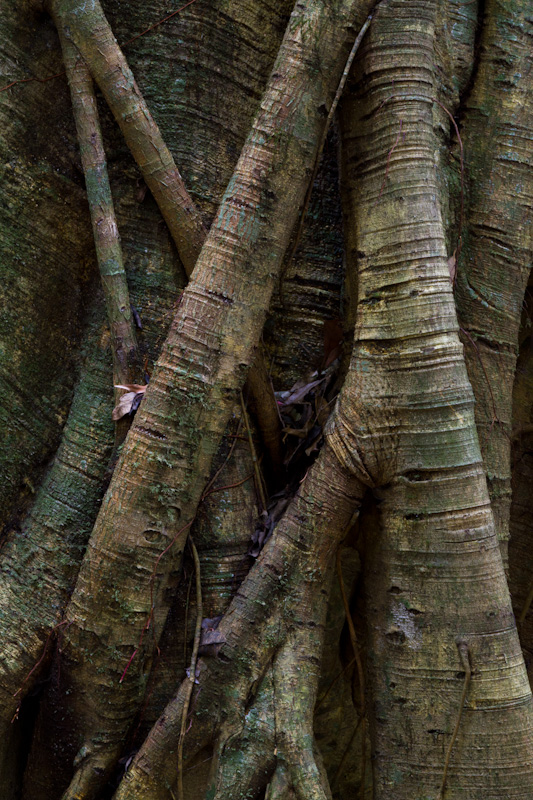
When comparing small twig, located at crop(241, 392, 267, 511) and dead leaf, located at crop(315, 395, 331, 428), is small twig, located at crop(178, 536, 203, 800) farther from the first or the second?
dead leaf, located at crop(315, 395, 331, 428)

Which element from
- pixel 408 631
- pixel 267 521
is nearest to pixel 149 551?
pixel 267 521

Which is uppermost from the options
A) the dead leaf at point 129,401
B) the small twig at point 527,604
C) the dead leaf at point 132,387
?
the small twig at point 527,604

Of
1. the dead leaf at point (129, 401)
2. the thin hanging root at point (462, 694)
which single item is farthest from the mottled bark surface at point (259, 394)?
the dead leaf at point (129, 401)

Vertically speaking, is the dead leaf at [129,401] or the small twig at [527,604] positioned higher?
the small twig at [527,604]

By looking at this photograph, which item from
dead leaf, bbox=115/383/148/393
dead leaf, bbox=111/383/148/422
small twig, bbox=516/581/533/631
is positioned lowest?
dead leaf, bbox=111/383/148/422

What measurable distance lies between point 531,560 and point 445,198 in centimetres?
177

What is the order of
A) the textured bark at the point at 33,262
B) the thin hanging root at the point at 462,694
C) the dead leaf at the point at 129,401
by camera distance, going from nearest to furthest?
the thin hanging root at the point at 462,694
the dead leaf at the point at 129,401
the textured bark at the point at 33,262

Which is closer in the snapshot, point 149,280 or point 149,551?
point 149,551

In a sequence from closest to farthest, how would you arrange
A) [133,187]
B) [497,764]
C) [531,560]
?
[497,764] → [133,187] → [531,560]

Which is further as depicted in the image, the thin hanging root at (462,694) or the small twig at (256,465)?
the small twig at (256,465)

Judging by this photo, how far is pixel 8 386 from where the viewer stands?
2518mm

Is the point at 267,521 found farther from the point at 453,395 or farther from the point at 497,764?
the point at 497,764

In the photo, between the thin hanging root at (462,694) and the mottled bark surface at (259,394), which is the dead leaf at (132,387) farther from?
the thin hanging root at (462,694)

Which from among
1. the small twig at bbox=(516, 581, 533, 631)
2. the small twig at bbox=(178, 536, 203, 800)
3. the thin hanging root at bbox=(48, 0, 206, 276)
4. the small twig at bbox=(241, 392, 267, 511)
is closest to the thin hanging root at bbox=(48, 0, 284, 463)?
the thin hanging root at bbox=(48, 0, 206, 276)
